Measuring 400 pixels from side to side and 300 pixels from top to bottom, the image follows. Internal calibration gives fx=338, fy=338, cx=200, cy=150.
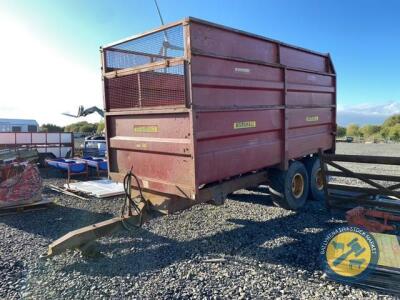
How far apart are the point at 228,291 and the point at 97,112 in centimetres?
1358

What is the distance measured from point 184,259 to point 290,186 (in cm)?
261

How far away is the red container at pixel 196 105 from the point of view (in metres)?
3.94

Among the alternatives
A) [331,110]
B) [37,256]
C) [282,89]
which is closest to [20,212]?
[37,256]

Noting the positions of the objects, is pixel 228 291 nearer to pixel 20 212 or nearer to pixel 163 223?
pixel 163 223

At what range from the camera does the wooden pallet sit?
6.17 metres

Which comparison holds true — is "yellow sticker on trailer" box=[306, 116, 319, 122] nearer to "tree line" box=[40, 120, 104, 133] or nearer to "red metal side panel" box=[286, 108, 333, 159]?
"red metal side panel" box=[286, 108, 333, 159]

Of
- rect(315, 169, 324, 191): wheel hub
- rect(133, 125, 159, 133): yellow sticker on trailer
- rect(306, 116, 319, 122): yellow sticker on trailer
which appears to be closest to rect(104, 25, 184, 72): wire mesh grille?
rect(133, 125, 159, 133): yellow sticker on trailer

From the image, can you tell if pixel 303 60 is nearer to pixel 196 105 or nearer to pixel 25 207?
pixel 196 105

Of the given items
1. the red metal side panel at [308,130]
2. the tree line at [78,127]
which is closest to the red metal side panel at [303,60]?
the red metal side panel at [308,130]

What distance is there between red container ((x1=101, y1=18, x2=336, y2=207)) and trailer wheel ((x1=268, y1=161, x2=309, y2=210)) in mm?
250

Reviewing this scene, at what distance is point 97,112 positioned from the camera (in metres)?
15.5

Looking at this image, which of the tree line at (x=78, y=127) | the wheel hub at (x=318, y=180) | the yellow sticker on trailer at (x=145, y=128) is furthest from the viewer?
the tree line at (x=78, y=127)

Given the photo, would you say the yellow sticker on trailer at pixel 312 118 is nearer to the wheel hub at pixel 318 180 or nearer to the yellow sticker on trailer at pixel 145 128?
the wheel hub at pixel 318 180

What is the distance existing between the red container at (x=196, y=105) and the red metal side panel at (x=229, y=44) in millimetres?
12
